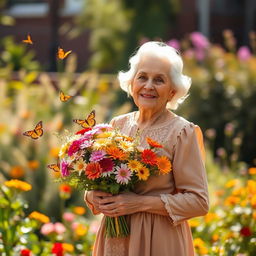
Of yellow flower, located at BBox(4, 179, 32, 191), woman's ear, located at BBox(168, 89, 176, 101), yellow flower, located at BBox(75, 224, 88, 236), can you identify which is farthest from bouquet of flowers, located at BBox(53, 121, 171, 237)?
yellow flower, located at BBox(75, 224, 88, 236)

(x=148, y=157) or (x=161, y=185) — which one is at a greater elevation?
(x=148, y=157)

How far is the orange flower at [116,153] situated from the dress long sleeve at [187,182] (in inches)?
9.4

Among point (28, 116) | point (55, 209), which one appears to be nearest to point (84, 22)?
point (28, 116)

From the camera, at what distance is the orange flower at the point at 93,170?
8.66 ft

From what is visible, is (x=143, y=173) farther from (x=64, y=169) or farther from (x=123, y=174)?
(x=64, y=169)

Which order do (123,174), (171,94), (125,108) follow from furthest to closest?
(125,108)
(171,94)
(123,174)

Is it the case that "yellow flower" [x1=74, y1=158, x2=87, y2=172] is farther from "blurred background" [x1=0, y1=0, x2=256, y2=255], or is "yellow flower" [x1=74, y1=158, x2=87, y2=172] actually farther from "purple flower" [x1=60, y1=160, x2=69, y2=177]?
"blurred background" [x1=0, y1=0, x2=256, y2=255]

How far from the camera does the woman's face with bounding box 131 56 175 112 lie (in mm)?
2791

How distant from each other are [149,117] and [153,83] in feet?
0.56

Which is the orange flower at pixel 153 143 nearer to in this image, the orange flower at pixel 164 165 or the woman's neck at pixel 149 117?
the orange flower at pixel 164 165

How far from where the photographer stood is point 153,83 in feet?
9.17

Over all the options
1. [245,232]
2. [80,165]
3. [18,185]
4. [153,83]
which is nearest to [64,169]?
[80,165]

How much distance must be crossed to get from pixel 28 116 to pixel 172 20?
13.3m

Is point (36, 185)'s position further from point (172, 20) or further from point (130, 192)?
point (172, 20)
